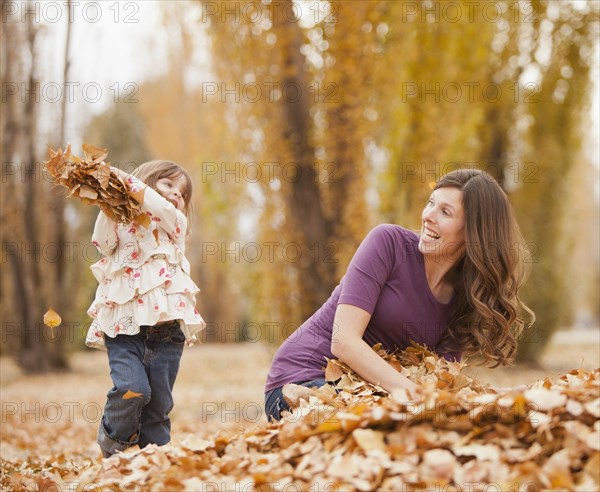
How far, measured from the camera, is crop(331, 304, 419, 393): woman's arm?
2693 millimetres

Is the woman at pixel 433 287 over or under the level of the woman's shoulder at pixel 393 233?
under

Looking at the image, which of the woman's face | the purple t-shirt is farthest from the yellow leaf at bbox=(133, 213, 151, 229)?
the woman's face

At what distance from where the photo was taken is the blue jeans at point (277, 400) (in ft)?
9.42

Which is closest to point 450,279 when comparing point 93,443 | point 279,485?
point 279,485

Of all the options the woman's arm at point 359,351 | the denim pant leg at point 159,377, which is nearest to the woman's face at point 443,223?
the woman's arm at point 359,351

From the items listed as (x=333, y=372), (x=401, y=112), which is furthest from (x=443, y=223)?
(x=401, y=112)

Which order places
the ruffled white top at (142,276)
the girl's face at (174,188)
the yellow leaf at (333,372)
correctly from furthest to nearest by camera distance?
the girl's face at (174,188), the ruffled white top at (142,276), the yellow leaf at (333,372)

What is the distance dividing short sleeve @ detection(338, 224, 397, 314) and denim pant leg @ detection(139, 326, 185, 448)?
0.95 metres

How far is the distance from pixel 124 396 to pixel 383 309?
3.82ft

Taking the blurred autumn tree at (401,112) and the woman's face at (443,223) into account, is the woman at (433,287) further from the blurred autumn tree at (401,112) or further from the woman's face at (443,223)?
the blurred autumn tree at (401,112)

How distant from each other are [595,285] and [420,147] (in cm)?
1811

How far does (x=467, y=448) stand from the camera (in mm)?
2020

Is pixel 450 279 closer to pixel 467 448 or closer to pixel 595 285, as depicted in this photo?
pixel 467 448

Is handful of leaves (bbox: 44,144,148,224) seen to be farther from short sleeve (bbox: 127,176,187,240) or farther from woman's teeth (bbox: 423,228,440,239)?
woman's teeth (bbox: 423,228,440,239)
